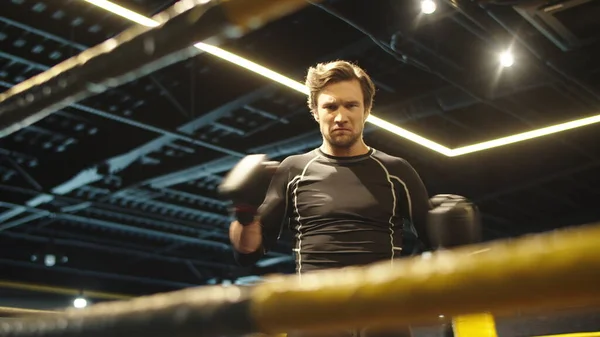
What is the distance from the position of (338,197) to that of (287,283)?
2.87 ft

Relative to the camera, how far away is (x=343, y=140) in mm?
1521

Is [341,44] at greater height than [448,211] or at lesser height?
greater

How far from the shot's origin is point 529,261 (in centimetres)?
46

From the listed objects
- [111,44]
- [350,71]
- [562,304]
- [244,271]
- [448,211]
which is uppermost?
[244,271]

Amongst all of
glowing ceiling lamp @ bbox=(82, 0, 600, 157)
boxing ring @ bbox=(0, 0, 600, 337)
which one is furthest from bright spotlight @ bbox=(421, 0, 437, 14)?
boxing ring @ bbox=(0, 0, 600, 337)

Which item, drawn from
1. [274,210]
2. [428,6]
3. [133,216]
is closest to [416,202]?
[274,210]

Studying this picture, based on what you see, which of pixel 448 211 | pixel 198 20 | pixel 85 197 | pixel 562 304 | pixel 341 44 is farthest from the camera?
pixel 85 197

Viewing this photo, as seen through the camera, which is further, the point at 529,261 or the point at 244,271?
the point at 244,271

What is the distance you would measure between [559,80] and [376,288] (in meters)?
4.32

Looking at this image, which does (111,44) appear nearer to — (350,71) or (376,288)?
(376,288)

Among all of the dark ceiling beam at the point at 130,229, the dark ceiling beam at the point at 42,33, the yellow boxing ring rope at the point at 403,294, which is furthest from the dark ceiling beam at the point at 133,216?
the yellow boxing ring rope at the point at 403,294

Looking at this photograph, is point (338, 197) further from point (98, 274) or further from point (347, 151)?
point (98, 274)

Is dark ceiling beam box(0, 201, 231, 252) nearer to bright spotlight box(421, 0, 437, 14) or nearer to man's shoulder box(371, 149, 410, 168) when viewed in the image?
bright spotlight box(421, 0, 437, 14)

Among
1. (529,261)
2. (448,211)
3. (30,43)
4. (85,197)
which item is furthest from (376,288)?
(85,197)
